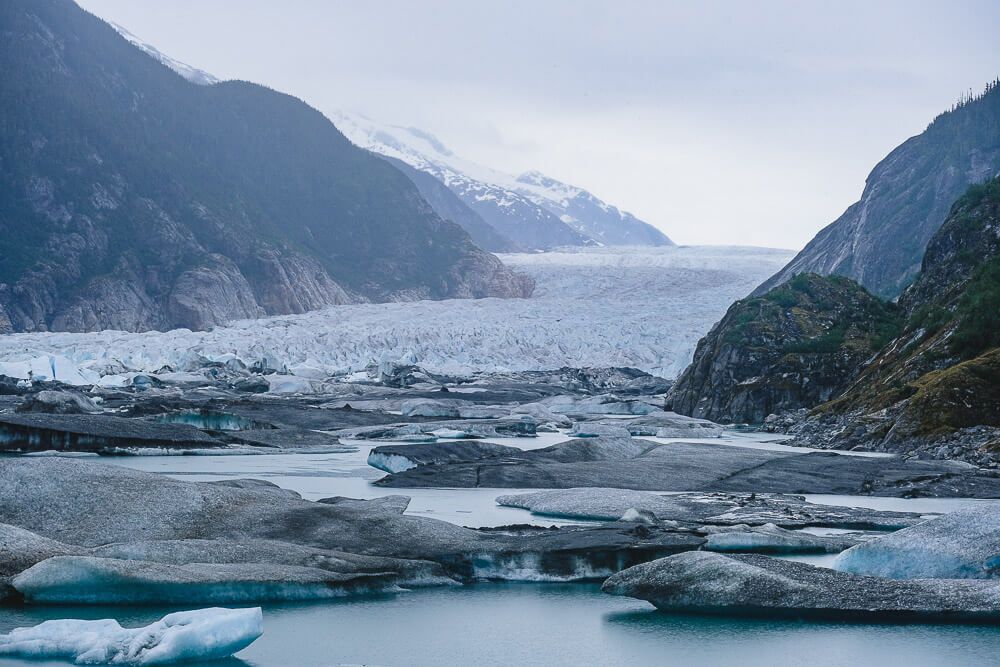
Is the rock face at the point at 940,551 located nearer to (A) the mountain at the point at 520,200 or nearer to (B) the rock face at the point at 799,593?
(B) the rock face at the point at 799,593

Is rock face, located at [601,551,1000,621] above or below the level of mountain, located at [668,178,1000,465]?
below

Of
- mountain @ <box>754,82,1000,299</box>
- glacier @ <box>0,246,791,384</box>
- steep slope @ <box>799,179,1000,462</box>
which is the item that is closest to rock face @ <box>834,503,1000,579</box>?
steep slope @ <box>799,179,1000,462</box>

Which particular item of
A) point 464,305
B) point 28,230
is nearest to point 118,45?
point 28,230

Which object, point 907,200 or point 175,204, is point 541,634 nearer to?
point 907,200

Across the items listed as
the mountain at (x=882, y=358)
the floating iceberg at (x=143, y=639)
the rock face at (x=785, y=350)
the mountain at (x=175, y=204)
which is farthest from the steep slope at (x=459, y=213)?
the floating iceberg at (x=143, y=639)

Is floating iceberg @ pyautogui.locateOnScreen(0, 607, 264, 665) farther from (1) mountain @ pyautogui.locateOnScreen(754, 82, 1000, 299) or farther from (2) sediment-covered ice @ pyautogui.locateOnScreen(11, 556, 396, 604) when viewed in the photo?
(1) mountain @ pyautogui.locateOnScreen(754, 82, 1000, 299)

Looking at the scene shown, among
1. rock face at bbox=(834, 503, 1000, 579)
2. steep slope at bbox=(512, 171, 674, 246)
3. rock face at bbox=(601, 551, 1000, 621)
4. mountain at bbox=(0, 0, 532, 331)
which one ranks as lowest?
rock face at bbox=(601, 551, 1000, 621)

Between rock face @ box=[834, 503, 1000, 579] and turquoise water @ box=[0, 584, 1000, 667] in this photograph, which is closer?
turquoise water @ box=[0, 584, 1000, 667]
